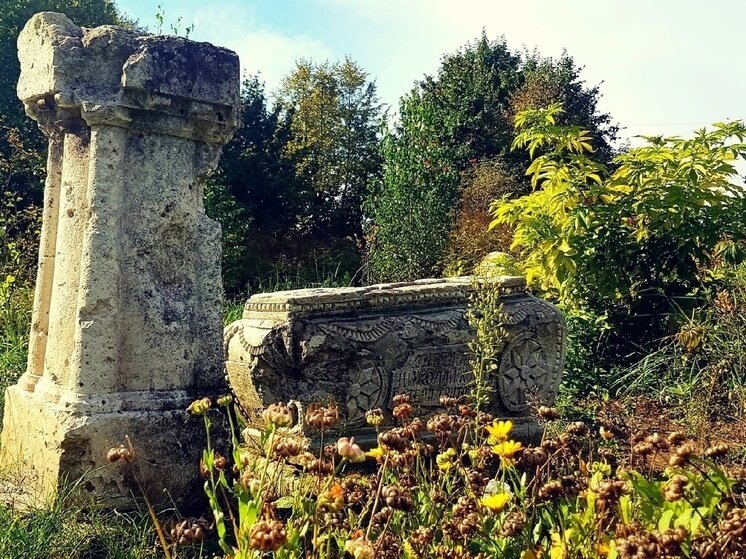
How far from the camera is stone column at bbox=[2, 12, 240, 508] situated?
10.9ft

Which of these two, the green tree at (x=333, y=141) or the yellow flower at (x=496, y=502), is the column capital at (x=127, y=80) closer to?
the yellow flower at (x=496, y=502)

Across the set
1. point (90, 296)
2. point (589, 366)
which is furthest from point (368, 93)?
point (90, 296)

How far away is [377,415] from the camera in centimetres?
234

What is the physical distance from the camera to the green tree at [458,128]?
13.1m

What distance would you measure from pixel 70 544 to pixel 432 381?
257cm

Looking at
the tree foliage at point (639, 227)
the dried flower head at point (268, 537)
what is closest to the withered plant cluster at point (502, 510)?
the dried flower head at point (268, 537)

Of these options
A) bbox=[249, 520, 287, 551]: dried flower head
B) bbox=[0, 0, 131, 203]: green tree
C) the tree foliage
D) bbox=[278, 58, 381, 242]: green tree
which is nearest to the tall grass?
bbox=[249, 520, 287, 551]: dried flower head

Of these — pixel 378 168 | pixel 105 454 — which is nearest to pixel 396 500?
pixel 105 454

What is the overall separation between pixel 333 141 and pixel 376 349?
57.2 feet

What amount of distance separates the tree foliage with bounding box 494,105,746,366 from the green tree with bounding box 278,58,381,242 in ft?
36.9

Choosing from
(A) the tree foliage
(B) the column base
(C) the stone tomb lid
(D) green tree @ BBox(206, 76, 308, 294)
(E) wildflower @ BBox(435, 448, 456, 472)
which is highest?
(D) green tree @ BBox(206, 76, 308, 294)

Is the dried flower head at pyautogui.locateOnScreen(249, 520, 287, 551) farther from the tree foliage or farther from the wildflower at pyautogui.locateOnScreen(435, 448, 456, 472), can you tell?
the tree foliage

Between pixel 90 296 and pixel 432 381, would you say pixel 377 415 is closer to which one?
pixel 90 296

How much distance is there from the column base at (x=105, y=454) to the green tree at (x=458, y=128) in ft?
30.2
